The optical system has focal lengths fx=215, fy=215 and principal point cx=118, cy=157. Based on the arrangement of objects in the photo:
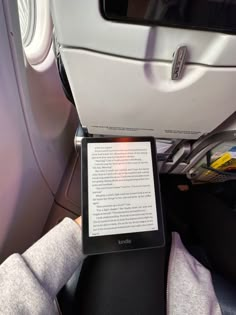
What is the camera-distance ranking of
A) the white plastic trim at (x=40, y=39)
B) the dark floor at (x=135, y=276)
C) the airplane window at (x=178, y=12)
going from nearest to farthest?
the airplane window at (x=178, y=12), the dark floor at (x=135, y=276), the white plastic trim at (x=40, y=39)

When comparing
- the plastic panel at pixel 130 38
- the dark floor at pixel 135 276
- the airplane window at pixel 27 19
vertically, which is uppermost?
the airplane window at pixel 27 19

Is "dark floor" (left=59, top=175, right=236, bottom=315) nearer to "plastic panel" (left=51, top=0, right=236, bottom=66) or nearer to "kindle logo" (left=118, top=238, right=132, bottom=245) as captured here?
"kindle logo" (left=118, top=238, right=132, bottom=245)

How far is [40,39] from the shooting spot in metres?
0.75

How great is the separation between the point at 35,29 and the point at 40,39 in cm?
5

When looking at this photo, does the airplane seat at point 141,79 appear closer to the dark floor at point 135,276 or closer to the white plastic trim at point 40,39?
the dark floor at point 135,276

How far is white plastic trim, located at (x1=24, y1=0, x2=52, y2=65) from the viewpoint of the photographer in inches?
27.9

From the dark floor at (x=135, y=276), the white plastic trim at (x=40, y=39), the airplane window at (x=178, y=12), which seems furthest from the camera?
the white plastic trim at (x=40, y=39)

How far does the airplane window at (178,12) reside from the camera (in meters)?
0.32

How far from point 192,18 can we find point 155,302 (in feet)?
1.94

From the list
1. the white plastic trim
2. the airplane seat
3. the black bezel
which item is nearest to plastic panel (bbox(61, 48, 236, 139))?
the airplane seat

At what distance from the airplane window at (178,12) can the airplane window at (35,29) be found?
1.65ft

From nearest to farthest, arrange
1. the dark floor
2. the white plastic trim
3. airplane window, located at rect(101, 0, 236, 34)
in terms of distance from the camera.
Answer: airplane window, located at rect(101, 0, 236, 34) < the dark floor < the white plastic trim

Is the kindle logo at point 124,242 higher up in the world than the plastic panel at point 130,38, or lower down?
lower down

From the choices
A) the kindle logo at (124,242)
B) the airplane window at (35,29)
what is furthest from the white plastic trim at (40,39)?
the kindle logo at (124,242)
